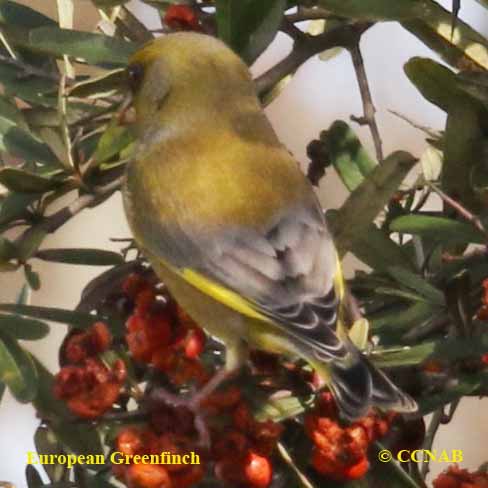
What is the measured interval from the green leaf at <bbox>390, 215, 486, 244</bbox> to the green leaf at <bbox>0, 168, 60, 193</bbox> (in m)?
0.35

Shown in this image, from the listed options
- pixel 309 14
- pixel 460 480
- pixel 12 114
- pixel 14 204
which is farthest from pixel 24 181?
pixel 460 480

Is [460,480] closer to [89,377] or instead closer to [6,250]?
[89,377]

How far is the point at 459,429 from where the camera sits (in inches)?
107

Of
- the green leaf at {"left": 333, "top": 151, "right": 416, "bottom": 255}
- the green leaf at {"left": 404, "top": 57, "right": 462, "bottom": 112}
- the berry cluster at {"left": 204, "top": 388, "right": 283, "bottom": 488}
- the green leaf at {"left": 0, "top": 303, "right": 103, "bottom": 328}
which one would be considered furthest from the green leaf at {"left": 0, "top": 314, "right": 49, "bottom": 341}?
the green leaf at {"left": 404, "top": 57, "right": 462, "bottom": 112}

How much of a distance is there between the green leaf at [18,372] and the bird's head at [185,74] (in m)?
0.32

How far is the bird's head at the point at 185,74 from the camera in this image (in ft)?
4.72

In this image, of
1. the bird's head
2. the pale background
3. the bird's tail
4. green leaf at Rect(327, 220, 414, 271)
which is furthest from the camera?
the pale background

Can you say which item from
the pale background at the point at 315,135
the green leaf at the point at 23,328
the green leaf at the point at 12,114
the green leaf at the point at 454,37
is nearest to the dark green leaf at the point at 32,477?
the green leaf at the point at 23,328

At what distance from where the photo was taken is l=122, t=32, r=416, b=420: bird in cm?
132

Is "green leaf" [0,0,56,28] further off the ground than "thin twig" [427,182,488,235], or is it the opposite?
"green leaf" [0,0,56,28]

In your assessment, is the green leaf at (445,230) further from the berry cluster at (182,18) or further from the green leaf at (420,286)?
the berry cluster at (182,18)

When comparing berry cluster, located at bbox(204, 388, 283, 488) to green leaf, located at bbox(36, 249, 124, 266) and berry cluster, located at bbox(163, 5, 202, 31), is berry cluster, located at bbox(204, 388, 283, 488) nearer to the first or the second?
green leaf, located at bbox(36, 249, 124, 266)

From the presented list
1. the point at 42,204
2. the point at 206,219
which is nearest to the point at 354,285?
the point at 206,219

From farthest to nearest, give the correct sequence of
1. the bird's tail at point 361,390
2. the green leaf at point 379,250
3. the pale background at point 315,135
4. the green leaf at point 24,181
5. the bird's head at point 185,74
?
1. the pale background at point 315,135
2. the bird's head at point 185,74
3. the green leaf at point 379,250
4. the green leaf at point 24,181
5. the bird's tail at point 361,390
